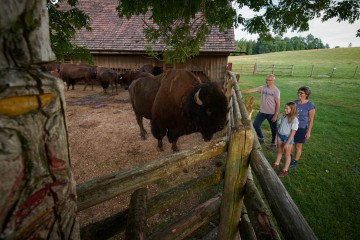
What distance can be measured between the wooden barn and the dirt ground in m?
5.22

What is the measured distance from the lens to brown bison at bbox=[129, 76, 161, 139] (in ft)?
18.1

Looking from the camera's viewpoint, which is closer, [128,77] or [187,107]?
[187,107]

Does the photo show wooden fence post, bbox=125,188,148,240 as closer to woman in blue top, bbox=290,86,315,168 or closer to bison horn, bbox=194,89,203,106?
bison horn, bbox=194,89,203,106

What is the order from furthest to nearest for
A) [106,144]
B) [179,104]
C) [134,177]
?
[106,144]
[179,104]
[134,177]

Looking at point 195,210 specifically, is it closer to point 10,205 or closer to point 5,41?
point 10,205

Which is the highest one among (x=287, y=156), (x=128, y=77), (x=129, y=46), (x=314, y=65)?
(x=129, y=46)

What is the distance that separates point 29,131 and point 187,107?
3.58 m

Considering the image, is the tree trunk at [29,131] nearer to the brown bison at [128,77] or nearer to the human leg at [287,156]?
the human leg at [287,156]

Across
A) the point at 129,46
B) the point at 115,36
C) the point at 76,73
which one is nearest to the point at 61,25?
the point at 129,46

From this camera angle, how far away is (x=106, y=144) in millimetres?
→ 6207

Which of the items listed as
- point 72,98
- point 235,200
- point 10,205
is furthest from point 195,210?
point 72,98

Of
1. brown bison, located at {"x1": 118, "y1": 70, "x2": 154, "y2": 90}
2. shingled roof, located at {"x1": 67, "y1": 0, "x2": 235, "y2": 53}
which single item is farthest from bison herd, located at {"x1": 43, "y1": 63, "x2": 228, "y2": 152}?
shingled roof, located at {"x1": 67, "y1": 0, "x2": 235, "y2": 53}

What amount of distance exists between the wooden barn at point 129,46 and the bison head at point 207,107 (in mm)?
8847

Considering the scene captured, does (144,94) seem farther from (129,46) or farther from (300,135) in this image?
(129,46)
